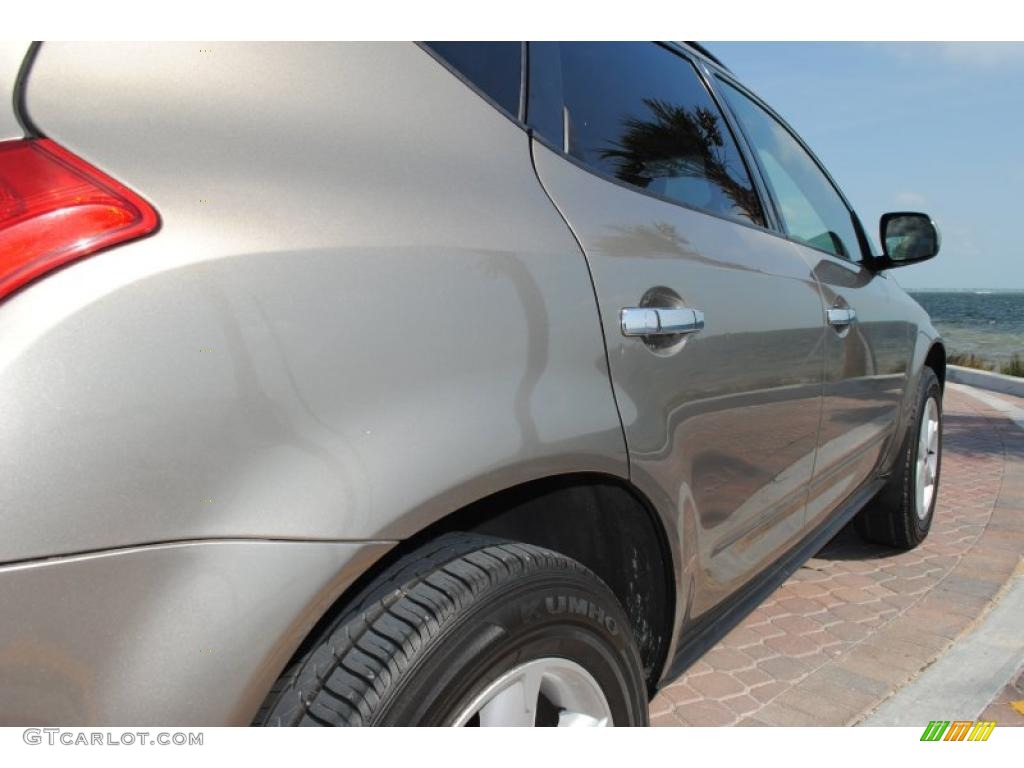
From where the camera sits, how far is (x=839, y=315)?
2600mm

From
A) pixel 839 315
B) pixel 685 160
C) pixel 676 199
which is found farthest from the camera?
pixel 839 315

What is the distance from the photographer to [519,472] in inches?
48.4

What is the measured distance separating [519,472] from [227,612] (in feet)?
1.48

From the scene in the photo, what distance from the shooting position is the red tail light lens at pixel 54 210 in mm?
888

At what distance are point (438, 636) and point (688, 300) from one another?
0.85 m

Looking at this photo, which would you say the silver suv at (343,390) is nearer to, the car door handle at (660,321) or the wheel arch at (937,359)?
the car door handle at (660,321)

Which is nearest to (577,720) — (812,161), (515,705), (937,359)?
(515,705)

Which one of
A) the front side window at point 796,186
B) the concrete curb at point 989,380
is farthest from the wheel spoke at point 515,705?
the concrete curb at point 989,380

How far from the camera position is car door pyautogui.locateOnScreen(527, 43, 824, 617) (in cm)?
149

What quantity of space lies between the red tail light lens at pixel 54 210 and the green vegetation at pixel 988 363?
14.0 m
